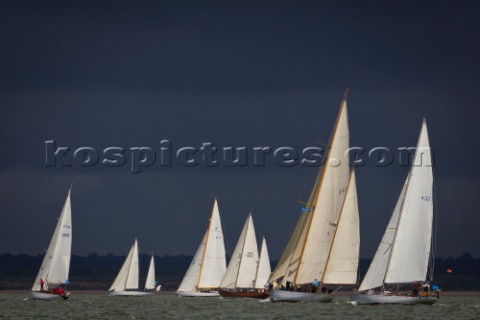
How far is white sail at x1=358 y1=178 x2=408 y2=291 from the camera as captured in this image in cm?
9088

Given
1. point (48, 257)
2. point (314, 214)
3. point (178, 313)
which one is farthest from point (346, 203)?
point (48, 257)

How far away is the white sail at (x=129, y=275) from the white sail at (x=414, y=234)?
Result: 68214 millimetres

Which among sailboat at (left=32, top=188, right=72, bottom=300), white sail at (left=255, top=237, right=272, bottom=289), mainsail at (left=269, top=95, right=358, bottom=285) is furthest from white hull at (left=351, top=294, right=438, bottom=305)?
white sail at (left=255, top=237, right=272, bottom=289)

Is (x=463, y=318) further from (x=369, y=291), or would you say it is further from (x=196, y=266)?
(x=196, y=266)

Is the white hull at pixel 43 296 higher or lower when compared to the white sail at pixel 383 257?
lower

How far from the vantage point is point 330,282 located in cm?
9469

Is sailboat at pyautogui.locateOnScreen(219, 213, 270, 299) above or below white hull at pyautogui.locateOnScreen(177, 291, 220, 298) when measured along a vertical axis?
above

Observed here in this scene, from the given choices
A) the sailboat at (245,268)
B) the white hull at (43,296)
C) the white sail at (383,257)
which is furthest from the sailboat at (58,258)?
the white sail at (383,257)

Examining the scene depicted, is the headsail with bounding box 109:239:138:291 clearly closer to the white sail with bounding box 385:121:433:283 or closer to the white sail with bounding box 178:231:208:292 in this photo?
the white sail with bounding box 178:231:208:292

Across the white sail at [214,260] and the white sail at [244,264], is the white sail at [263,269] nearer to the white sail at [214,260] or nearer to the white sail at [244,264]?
the white sail at [244,264]

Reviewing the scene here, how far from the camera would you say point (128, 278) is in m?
154

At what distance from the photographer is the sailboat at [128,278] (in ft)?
502

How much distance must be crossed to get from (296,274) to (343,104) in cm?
1416

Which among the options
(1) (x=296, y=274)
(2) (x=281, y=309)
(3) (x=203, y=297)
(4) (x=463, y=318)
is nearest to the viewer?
(4) (x=463, y=318)
